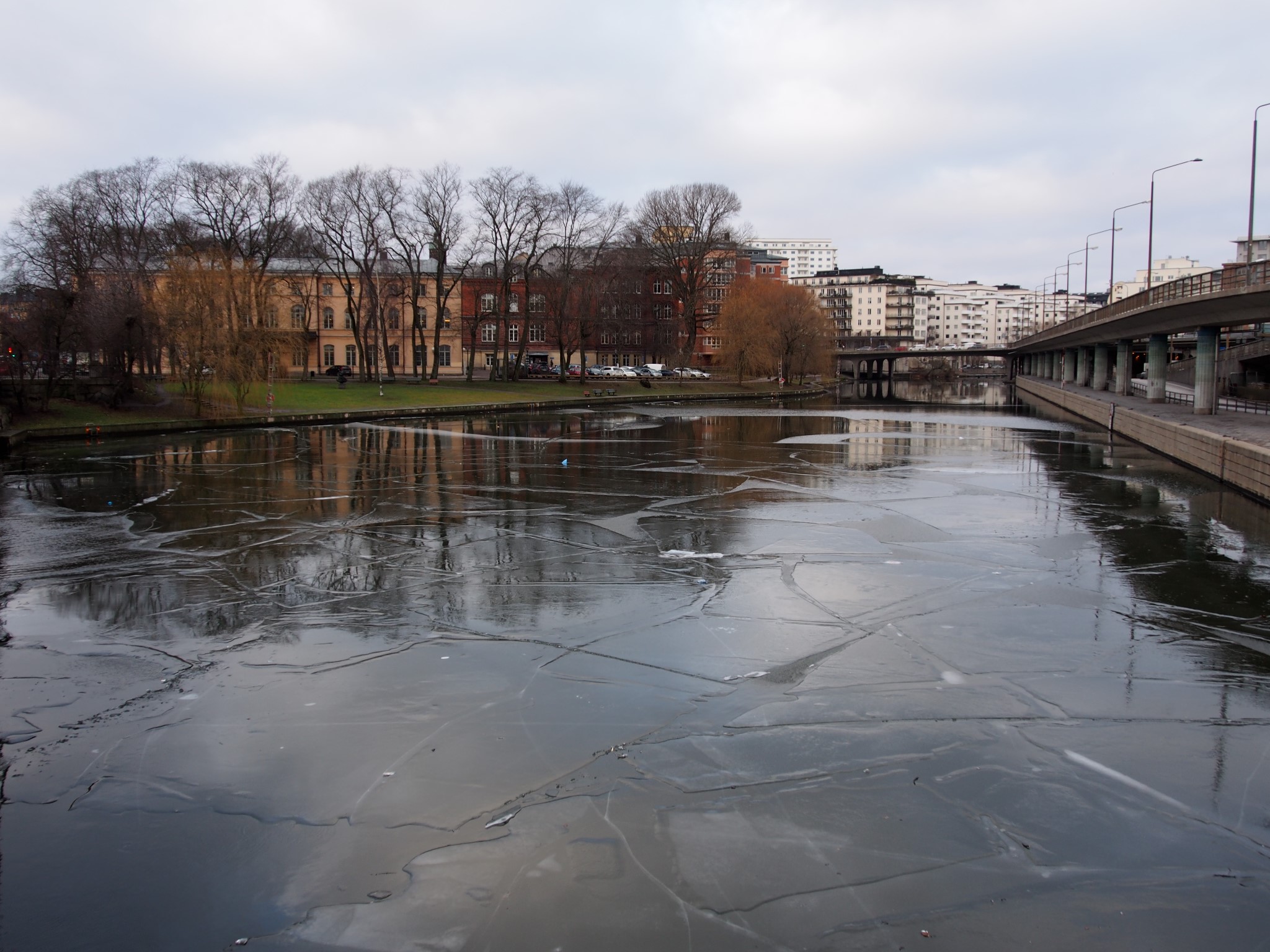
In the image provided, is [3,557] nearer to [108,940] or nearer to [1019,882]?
[108,940]

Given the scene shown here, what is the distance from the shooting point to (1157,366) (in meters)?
50.4

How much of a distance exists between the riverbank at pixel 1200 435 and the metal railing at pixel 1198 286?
5.07 meters

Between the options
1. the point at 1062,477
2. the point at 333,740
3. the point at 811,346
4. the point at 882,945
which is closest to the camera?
the point at 882,945

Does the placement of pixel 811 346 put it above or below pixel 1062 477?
above

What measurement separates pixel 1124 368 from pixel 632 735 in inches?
2339

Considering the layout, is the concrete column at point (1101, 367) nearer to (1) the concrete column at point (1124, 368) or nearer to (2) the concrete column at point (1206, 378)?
(1) the concrete column at point (1124, 368)

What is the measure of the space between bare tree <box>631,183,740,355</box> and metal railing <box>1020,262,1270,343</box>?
37608 mm

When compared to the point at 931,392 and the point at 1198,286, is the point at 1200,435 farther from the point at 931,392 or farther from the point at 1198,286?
the point at 931,392

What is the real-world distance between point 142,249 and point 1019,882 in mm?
65525

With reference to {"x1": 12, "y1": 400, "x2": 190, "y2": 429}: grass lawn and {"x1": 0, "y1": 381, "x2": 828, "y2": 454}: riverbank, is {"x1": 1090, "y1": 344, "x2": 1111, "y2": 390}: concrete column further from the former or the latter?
{"x1": 12, "y1": 400, "x2": 190, "y2": 429}: grass lawn

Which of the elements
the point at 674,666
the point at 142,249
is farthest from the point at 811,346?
the point at 674,666

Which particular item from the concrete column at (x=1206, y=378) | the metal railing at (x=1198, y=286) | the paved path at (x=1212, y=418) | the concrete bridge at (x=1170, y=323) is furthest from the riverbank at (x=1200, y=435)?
the metal railing at (x=1198, y=286)

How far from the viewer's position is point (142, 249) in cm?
5803

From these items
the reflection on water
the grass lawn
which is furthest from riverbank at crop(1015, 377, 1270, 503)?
the grass lawn
